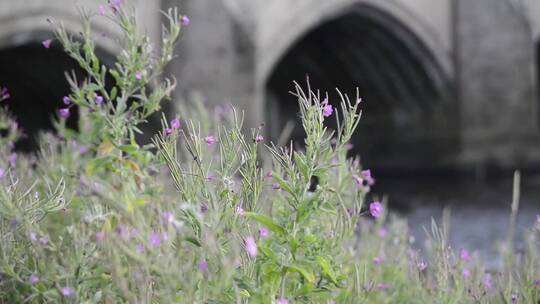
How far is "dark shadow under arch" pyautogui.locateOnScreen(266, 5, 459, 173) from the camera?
1179 centimetres

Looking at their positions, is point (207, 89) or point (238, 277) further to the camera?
point (207, 89)

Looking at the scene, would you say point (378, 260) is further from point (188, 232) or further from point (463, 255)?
point (188, 232)

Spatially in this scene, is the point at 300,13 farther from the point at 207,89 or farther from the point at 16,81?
the point at 16,81

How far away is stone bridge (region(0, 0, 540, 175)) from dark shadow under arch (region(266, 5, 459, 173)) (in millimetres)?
21

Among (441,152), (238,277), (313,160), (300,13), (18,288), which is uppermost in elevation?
(300,13)

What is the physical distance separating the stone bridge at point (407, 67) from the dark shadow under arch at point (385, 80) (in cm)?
2

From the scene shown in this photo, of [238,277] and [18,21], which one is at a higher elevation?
[18,21]

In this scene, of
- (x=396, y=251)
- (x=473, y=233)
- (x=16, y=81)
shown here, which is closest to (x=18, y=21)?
(x=16, y=81)

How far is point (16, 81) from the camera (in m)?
11.0

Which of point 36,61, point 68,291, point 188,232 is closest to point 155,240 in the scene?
point 188,232

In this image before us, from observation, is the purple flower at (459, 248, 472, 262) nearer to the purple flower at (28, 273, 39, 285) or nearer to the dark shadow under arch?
the purple flower at (28, 273, 39, 285)

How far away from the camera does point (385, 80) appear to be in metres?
12.9

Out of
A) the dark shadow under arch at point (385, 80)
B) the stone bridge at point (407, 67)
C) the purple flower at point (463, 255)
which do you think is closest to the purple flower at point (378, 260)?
the purple flower at point (463, 255)

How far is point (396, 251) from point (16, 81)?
919cm
